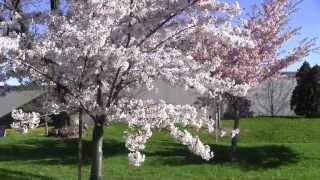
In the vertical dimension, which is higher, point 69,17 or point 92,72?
point 69,17

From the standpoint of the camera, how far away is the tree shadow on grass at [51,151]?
18.7m

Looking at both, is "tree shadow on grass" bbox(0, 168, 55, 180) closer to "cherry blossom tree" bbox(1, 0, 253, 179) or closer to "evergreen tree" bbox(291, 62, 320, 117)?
"cherry blossom tree" bbox(1, 0, 253, 179)

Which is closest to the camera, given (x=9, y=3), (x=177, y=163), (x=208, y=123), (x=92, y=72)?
(x=92, y=72)

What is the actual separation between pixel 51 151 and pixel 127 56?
10684 mm

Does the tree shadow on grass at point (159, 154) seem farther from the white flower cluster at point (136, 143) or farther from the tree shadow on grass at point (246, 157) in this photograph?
the white flower cluster at point (136, 143)

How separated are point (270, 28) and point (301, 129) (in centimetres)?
931

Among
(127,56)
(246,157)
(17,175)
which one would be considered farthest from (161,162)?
(127,56)

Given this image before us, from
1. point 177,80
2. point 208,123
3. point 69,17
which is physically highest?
point 69,17

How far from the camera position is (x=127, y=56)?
34.1 feet

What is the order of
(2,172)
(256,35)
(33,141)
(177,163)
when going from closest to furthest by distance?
(2,172), (177,163), (256,35), (33,141)

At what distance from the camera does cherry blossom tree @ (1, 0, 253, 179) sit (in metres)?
A: 10.4

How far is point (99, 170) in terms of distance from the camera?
11.9m

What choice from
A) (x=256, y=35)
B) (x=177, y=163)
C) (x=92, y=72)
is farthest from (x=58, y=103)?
(x=256, y=35)

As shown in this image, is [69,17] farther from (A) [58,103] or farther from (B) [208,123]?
(B) [208,123]
